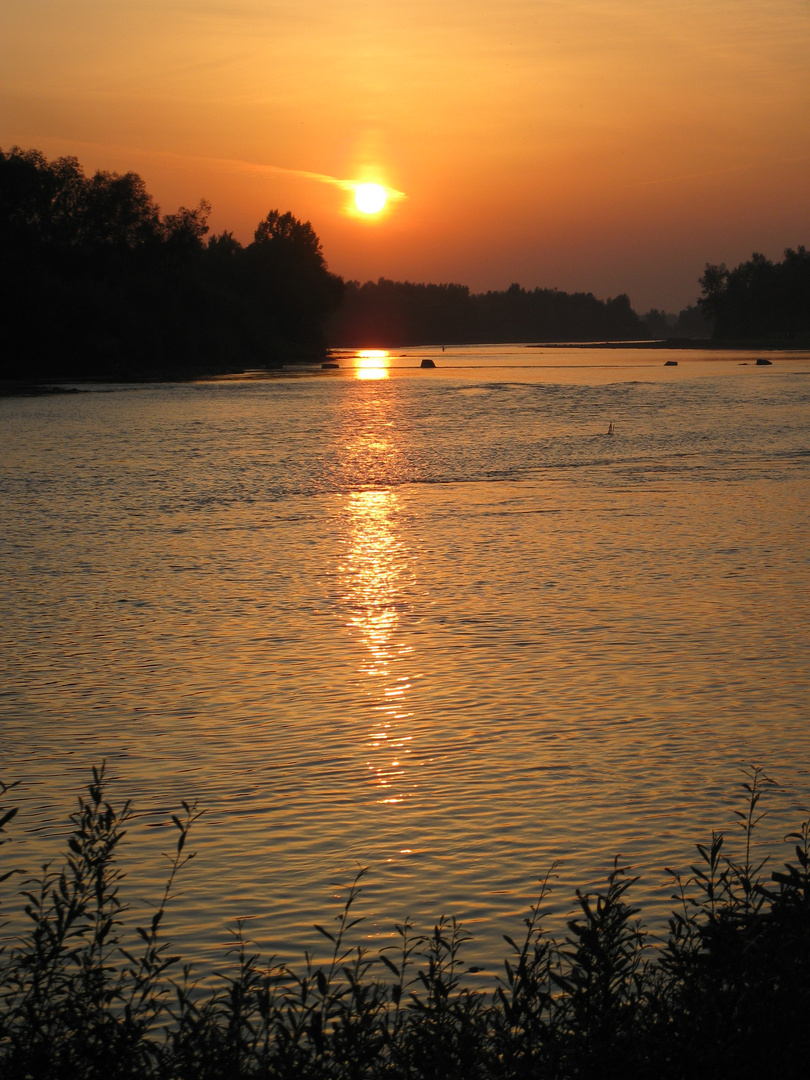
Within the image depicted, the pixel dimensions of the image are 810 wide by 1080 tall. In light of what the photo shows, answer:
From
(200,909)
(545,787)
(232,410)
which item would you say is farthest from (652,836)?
(232,410)

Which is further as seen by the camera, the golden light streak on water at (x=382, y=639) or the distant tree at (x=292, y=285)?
the distant tree at (x=292, y=285)

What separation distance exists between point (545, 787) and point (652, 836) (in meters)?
1.10

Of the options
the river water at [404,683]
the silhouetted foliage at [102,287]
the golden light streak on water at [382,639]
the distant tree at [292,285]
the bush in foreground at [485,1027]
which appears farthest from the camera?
the distant tree at [292,285]

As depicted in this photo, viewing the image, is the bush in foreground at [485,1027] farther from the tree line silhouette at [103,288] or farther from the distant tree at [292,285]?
the distant tree at [292,285]

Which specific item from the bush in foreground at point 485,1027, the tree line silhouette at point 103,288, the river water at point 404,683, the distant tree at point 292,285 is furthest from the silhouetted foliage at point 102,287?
the bush in foreground at point 485,1027

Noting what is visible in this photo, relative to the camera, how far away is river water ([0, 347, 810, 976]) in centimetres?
752

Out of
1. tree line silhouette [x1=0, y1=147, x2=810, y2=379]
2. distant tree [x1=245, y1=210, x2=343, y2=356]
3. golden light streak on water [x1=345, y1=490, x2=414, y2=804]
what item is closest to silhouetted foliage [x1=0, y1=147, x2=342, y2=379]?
tree line silhouette [x1=0, y1=147, x2=810, y2=379]

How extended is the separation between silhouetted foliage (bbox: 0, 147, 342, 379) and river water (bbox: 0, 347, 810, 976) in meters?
80.3

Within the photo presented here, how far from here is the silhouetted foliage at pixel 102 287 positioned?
10331cm

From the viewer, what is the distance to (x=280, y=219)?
188000mm

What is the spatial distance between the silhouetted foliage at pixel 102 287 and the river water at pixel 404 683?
80325 millimetres

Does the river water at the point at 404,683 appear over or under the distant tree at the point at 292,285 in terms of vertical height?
under

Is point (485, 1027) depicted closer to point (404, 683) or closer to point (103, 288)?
point (404, 683)

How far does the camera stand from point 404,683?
11.5 metres
